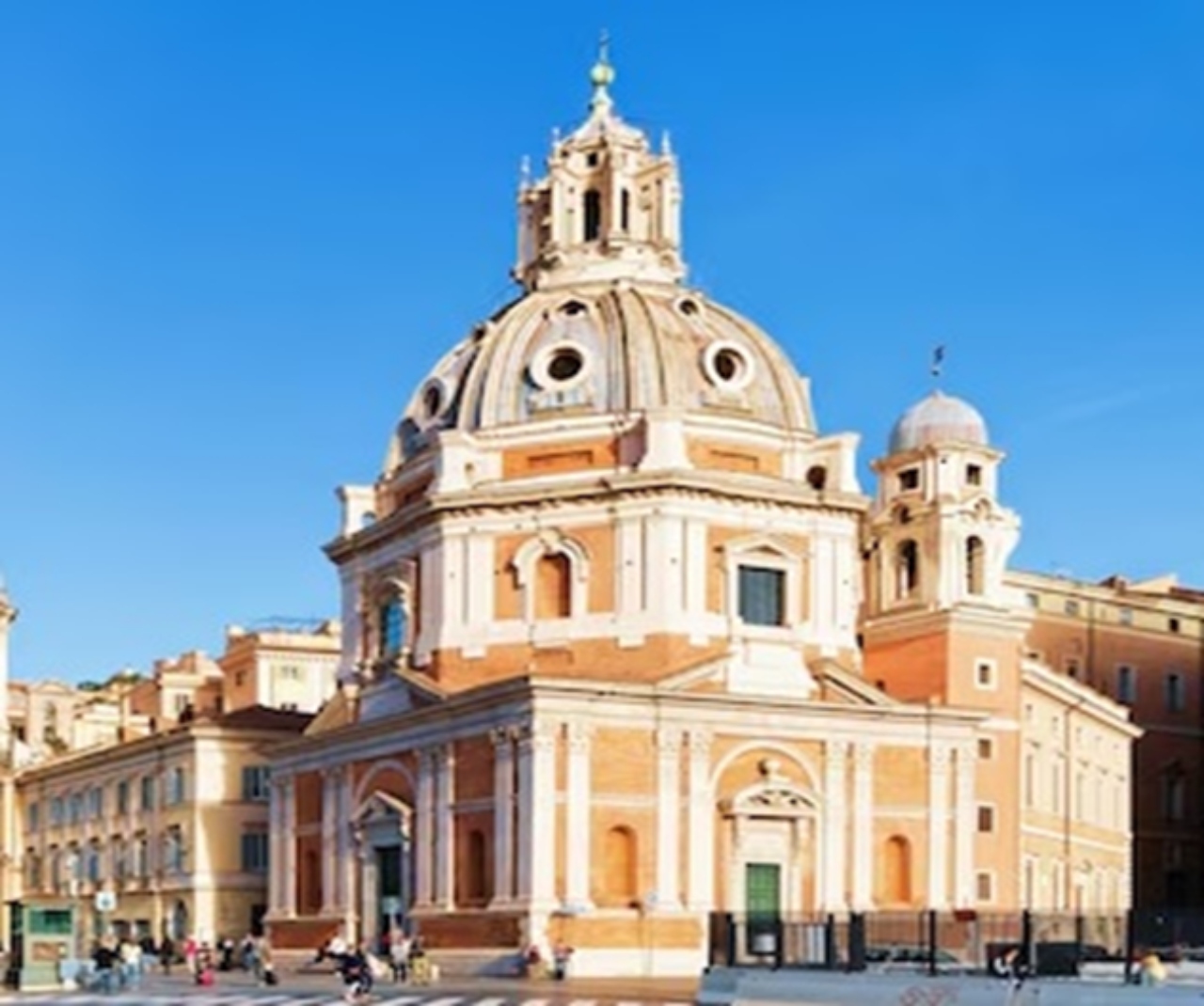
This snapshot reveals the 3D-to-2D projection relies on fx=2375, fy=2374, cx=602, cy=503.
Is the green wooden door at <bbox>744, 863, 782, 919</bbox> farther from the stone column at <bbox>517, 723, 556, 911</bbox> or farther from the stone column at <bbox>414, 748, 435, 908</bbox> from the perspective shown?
the stone column at <bbox>414, 748, 435, 908</bbox>

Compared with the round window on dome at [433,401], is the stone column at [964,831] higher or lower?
lower

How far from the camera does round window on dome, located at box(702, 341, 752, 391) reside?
234 feet

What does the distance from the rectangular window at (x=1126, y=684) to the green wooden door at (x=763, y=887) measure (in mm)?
32320

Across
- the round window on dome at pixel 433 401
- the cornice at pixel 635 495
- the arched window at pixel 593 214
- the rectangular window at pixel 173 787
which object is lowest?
the rectangular window at pixel 173 787

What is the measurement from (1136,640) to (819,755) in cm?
3291

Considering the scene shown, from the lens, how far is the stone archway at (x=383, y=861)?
68062 millimetres

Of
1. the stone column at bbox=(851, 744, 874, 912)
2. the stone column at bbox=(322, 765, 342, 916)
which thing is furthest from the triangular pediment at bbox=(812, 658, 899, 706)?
the stone column at bbox=(322, 765, 342, 916)

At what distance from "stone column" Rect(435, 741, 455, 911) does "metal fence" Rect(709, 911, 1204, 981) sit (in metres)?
20.5

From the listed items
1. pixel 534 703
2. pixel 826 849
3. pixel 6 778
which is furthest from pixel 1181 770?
pixel 6 778

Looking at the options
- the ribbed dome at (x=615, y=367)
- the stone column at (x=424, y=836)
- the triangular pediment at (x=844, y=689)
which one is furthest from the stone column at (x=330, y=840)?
the triangular pediment at (x=844, y=689)

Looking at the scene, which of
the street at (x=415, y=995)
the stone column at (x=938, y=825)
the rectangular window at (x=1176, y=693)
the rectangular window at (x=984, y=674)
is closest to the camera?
the street at (x=415, y=995)

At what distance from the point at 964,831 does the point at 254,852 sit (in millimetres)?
29187

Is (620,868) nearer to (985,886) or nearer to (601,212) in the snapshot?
(985,886)

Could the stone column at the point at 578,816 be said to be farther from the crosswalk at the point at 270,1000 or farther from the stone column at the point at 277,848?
the stone column at the point at 277,848
